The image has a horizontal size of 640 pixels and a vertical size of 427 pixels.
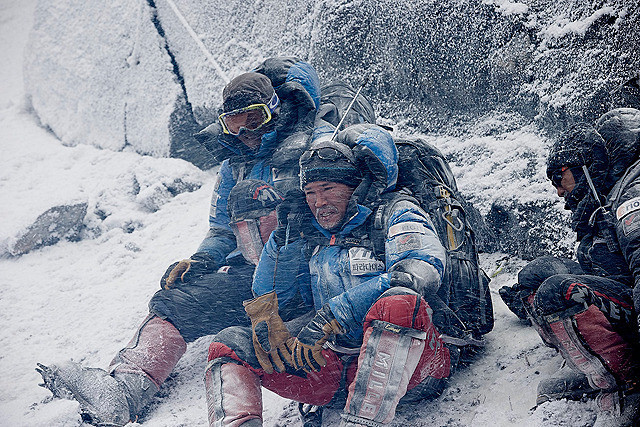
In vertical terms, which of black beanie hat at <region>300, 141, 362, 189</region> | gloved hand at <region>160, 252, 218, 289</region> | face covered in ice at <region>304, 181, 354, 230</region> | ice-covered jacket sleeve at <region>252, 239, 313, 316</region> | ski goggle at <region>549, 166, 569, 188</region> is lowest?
gloved hand at <region>160, 252, 218, 289</region>

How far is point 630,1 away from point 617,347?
1.91 meters

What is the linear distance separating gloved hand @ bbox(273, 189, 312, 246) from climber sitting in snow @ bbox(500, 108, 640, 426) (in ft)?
3.67

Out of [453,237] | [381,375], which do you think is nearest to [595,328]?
[381,375]

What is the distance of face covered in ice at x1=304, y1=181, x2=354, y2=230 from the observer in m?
2.66

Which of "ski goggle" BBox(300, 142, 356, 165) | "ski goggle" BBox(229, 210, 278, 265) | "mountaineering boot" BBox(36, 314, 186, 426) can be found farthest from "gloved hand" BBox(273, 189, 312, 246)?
"mountaineering boot" BBox(36, 314, 186, 426)

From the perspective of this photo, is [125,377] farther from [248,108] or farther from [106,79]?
[106,79]

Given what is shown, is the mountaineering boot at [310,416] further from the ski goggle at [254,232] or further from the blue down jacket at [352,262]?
the ski goggle at [254,232]

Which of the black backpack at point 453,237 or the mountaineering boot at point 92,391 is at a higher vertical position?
the black backpack at point 453,237

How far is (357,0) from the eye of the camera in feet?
15.2

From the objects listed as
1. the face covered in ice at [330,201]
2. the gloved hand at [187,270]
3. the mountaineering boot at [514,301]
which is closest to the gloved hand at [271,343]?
the face covered in ice at [330,201]

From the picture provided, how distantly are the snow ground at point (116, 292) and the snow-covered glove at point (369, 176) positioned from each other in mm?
978

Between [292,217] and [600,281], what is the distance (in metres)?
1.37

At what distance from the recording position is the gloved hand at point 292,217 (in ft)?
9.20

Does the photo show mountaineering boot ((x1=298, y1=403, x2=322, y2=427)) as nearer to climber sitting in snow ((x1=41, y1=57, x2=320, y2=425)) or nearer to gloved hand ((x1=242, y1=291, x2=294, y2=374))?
gloved hand ((x1=242, y1=291, x2=294, y2=374))
